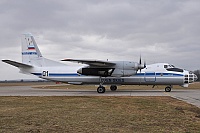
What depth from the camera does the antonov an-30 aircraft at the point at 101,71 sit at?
23.1m

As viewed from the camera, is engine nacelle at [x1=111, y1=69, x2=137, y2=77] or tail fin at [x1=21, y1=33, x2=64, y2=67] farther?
tail fin at [x1=21, y1=33, x2=64, y2=67]

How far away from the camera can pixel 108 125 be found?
7.07m

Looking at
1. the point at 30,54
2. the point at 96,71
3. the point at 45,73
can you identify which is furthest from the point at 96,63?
the point at 30,54

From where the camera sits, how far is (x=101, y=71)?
23.8m

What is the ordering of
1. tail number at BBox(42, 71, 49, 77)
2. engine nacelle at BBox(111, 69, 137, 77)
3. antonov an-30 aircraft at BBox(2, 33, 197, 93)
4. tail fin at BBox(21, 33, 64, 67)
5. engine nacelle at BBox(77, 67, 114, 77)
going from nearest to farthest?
engine nacelle at BBox(111, 69, 137, 77)
antonov an-30 aircraft at BBox(2, 33, 197, 93)
engine nacelle at BBox(77, 67, 114, 77)
tail number at BBox(42, 71, 49, 77)
tail fin at BBox(21, 33, 64, 67)

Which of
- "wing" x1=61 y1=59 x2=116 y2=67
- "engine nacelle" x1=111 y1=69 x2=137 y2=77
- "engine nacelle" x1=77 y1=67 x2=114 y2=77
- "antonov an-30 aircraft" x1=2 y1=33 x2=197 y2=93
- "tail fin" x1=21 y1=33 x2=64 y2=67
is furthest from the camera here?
"tail fin" x1=21 y1=33 x2=64 y2=67

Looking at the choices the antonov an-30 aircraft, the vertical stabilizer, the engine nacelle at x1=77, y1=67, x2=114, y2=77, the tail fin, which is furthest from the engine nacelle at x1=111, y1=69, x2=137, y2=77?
the vertical stabilizer

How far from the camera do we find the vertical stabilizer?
27.7m

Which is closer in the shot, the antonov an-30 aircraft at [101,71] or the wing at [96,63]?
the wing at [96,63]

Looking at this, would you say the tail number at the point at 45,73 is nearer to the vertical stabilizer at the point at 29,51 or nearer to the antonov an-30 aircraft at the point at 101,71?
the antonov an-30 aircraft at the point at 101,71

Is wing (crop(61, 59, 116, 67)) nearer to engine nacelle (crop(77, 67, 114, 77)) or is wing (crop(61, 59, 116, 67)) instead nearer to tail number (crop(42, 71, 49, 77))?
engine nacelle (crop(77, 67, 114, 77))

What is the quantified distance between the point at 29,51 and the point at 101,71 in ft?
31.7

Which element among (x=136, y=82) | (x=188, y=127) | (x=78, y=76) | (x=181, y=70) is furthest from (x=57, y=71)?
(x=188, y=127)

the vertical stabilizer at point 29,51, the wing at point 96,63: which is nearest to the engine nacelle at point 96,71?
the wing at point 96,63
